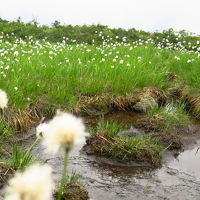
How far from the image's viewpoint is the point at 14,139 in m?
6.31

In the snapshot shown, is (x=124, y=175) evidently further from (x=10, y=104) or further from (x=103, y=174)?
(x=10, y=104)

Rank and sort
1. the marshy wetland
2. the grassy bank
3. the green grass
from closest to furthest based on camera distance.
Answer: the marshy wetland, the grassy bank, the green grass

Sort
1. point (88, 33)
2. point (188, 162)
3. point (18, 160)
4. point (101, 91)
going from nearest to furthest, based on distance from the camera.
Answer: point (18, 160)
point (188, 162)
point (101, 91)
point (88, 33)

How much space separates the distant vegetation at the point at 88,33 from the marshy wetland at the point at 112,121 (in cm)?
606

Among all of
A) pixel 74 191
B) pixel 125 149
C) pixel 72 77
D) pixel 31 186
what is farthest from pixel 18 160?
pixel 72 77

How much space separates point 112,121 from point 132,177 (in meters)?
2.34

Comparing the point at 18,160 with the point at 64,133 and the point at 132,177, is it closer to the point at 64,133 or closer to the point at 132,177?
the point at 132,177

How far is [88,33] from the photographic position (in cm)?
1803

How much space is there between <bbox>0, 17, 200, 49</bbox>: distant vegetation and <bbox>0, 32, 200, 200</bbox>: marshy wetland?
6.06m

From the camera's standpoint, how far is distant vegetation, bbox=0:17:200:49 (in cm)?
1730

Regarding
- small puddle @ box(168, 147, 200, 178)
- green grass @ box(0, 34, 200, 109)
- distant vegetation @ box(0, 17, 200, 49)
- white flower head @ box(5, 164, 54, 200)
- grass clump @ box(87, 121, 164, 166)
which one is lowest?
small puddle @ box(168, 147, 200, 178)

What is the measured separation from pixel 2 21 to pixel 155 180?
52.3 feet

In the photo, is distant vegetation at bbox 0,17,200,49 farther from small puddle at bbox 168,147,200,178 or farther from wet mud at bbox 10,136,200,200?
wet mud at bbox 10,136,200,200

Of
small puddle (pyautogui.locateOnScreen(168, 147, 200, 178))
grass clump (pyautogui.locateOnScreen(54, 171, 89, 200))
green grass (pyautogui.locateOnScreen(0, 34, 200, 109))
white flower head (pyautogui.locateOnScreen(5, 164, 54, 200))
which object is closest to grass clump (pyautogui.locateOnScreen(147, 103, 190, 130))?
small puddle (pyautogui.locateOnScreen(168, 147, 200, 178))
